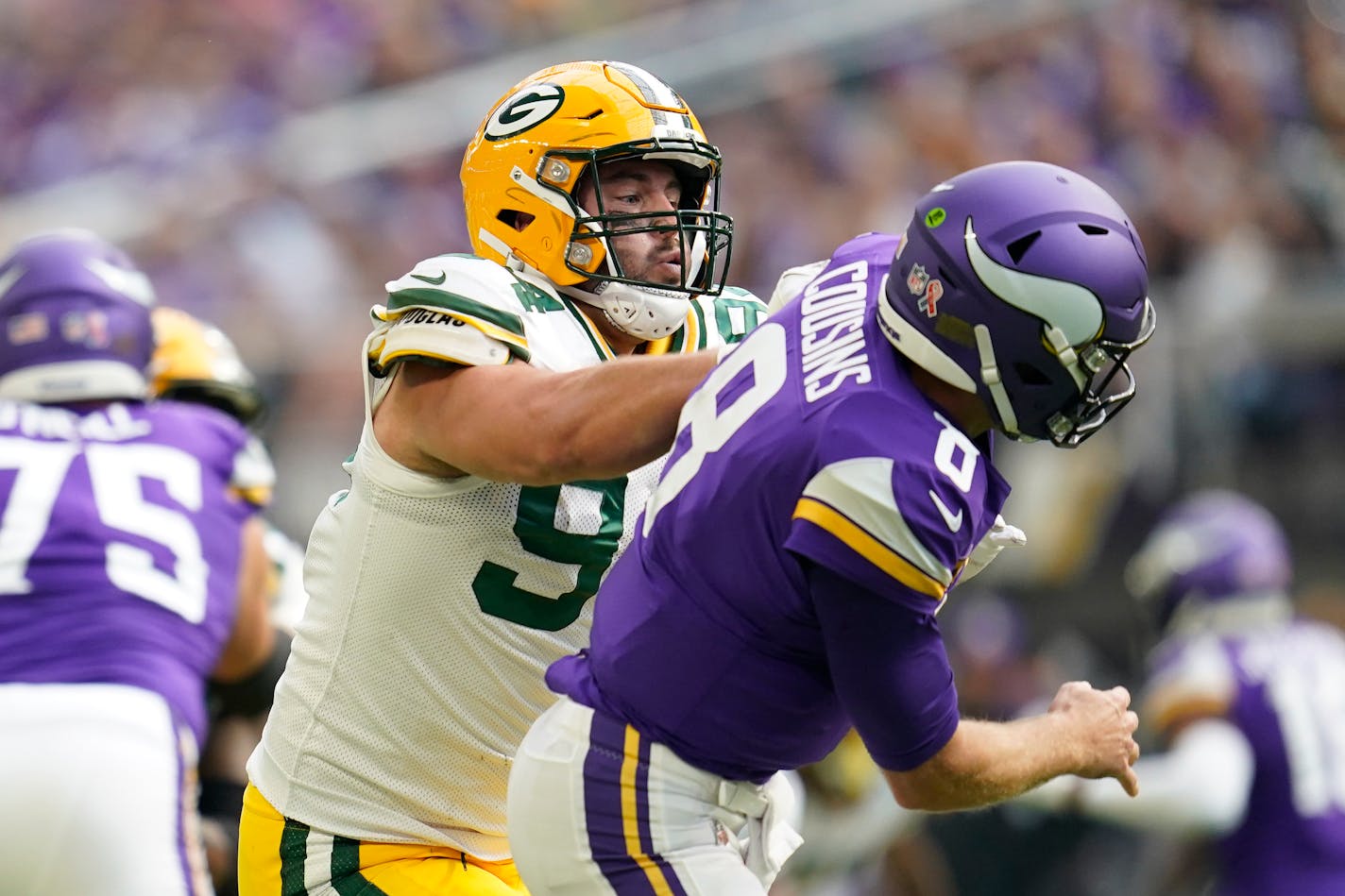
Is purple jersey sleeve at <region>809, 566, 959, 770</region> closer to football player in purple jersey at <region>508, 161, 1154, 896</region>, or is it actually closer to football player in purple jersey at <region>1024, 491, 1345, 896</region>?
football player in purple jersey at <region>508, 161, 1154, 896</region>

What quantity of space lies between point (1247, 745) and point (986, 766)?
140 inches

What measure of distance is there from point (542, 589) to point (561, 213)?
675 mm

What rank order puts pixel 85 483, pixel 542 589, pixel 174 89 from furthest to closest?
pixel 174 89, pixel 85 483, pixel 542 589

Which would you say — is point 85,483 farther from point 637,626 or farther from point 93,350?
point 637,626

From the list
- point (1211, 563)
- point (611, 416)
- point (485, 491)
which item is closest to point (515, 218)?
point (485, 491)

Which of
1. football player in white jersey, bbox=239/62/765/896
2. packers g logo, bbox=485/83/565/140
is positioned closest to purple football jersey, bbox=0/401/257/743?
football player in white jersey, bbox=239/62/765/896

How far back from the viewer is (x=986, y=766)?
103 inches

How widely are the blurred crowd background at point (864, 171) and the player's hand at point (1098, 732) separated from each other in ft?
13.8

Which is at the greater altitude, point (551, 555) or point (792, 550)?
point (792, 550)

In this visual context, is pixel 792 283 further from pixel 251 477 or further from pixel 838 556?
pixel 251 477

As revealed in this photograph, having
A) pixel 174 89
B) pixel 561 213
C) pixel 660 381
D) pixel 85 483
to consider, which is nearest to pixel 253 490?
pixel 85 483

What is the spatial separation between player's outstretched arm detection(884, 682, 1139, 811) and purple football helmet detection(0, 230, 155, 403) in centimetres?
250

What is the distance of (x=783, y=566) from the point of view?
99.0 inches

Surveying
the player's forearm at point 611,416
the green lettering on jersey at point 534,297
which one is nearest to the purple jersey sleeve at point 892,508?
the player's forearm at point 611,416
